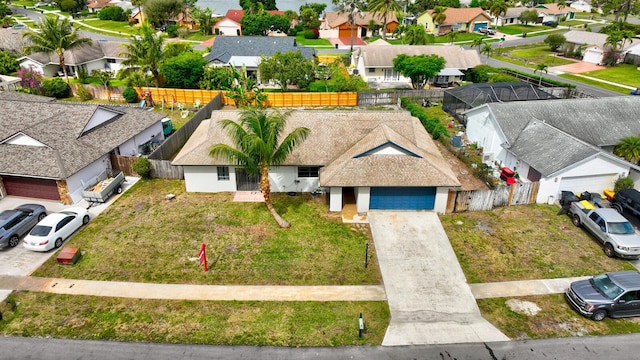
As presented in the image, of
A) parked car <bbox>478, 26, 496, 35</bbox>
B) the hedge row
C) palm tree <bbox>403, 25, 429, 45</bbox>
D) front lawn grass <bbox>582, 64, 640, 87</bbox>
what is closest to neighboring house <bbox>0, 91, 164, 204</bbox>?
the hedge row

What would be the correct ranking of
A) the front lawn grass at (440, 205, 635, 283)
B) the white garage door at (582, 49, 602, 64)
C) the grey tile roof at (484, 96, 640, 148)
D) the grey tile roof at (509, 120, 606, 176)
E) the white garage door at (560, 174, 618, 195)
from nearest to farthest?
the front lawn grass at (440, 205, 635, 283) < the grey tile roof at (509, 120, 606, 176) < the white garage door at (560, 174, 618, 195) < the grey tile roof at (484, 96, 640, 148) < the white garage door at (582, 49, 602, 64)

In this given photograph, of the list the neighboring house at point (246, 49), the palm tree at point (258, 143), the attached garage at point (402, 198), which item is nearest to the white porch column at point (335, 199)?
the attached garage at point (402, 198)

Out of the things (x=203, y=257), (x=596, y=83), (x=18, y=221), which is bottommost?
(x=203, y=257)

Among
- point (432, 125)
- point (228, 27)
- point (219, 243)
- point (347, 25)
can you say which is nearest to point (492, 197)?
point (432, 125)

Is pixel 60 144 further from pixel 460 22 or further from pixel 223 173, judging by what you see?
pixel 460 22

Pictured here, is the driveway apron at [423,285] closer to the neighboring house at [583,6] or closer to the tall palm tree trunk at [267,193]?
the tall palm tree trunk at [267,193]

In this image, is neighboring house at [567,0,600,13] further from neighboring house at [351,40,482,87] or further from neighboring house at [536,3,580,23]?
neighboring house at [351,40,482,87]
